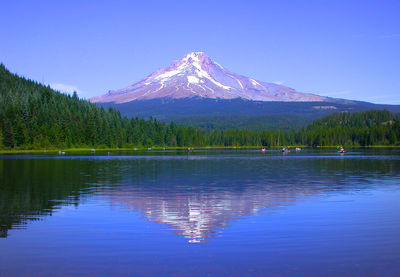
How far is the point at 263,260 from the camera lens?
14.2 metres

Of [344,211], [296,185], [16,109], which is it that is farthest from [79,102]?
[344,211]

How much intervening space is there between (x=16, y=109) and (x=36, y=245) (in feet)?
463

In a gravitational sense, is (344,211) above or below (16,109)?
below

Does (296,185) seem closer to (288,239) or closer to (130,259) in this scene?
(288,239)

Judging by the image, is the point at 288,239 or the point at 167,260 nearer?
the point at 167,260

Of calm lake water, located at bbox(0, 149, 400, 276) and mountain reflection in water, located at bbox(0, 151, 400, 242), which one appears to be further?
mountain reflection in water, located at bbox(0, 151, 400, 242)

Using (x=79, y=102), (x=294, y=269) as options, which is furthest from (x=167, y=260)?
(x=79, y=102)

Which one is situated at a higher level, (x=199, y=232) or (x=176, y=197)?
(x=176, y=197)

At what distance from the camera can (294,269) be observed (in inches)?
524

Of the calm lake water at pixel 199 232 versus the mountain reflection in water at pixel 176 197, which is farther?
the mountain reflection in water at pixel 176 197

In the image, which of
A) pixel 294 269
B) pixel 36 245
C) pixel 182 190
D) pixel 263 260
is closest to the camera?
pixel 294 269

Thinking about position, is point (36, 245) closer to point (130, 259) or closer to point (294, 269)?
point (130, 259)

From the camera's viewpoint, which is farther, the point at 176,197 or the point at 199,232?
the point at 176,197

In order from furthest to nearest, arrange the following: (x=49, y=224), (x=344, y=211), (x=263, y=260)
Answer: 1. (x=344, y=211)
2. (x=49, y=224)
3. (x=263, y=260)
